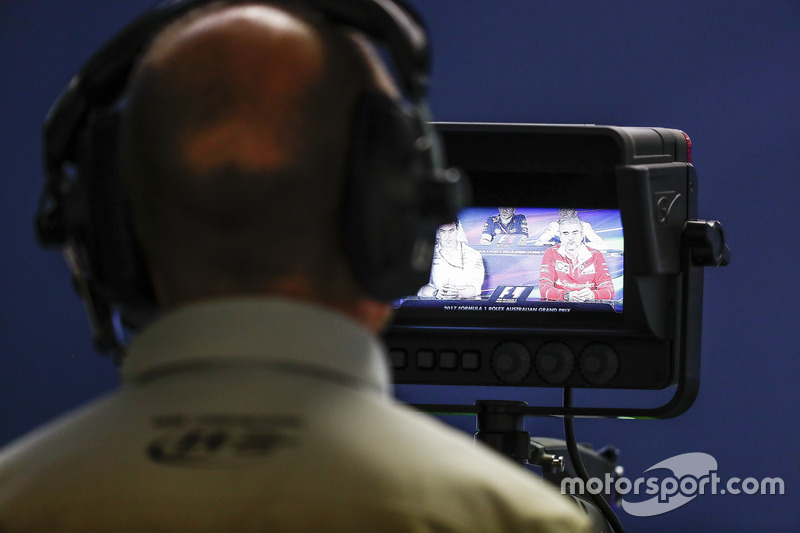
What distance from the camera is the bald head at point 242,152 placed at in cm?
46

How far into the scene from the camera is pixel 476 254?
58.9 inches

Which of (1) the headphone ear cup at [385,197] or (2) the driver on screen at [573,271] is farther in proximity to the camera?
(2) the driver on screen at [573,271]

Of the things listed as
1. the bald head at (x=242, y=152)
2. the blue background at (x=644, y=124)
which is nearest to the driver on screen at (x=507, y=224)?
the bald head at (x=242, y=152)

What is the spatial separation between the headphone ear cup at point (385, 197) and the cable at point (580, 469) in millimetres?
855

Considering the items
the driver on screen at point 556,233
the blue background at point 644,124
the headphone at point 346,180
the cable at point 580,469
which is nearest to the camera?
the headphone at point 346,180

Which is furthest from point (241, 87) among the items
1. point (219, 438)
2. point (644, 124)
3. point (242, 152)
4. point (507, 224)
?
point (644, 124)

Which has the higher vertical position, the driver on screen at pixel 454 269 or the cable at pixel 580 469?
the driver on screen at pixel 454 269

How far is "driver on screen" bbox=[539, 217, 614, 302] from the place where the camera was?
148 cm

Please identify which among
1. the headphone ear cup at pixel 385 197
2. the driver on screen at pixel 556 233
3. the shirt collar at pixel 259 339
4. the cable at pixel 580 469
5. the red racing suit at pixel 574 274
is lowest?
the cable at pixel 580 469

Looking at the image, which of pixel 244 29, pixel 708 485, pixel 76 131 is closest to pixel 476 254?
pixel 76 131

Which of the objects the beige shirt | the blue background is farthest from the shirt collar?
the blue background

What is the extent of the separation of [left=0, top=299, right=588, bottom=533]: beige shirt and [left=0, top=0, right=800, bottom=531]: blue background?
2.55 meters

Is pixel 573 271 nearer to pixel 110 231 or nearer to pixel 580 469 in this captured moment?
pixel 580 469

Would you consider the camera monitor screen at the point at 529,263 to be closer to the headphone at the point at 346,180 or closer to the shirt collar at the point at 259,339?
the headphone at the point at 346,180
